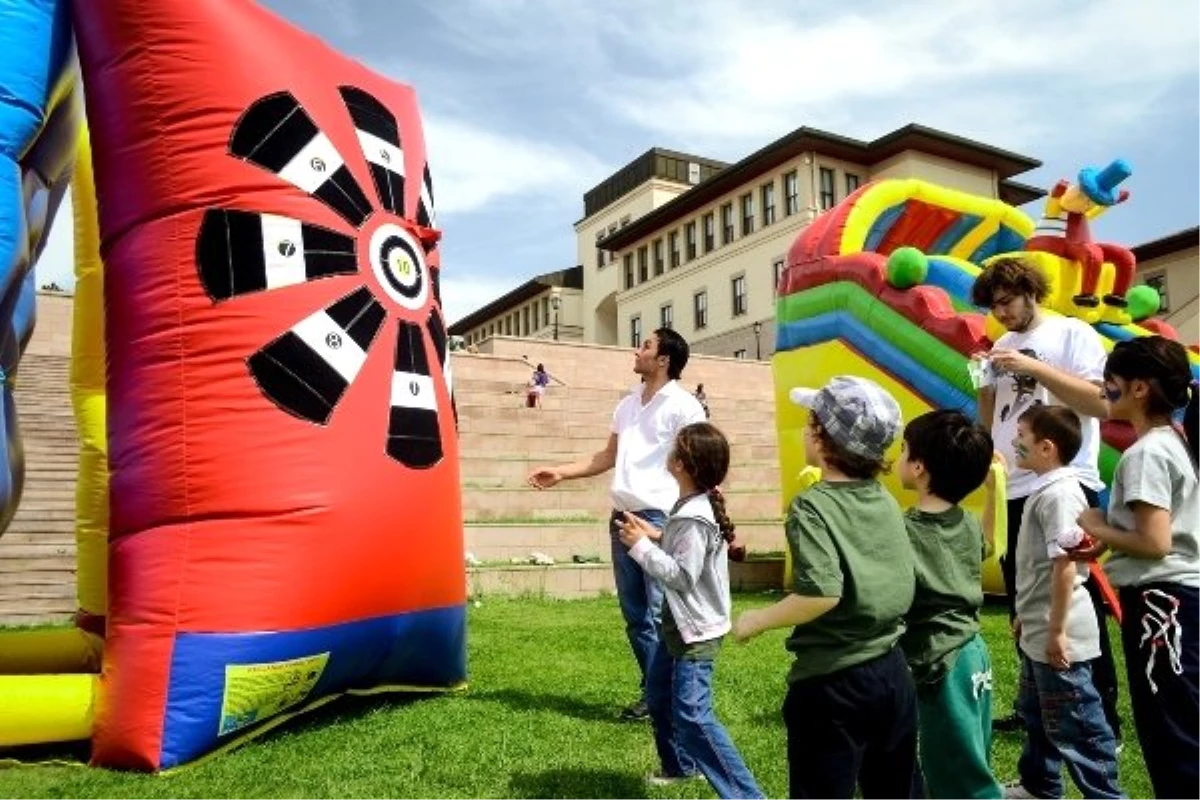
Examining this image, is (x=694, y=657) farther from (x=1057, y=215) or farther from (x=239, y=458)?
(x=1057, y=215)

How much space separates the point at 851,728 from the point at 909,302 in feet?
21.3

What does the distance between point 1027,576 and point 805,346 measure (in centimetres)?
637

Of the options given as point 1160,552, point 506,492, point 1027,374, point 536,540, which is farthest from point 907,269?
point 1160,552

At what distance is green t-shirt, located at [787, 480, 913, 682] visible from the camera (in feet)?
8.29

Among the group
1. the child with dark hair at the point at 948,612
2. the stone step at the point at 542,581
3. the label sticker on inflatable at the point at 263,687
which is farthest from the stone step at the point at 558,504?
the child with dark hair at the point at 948,612

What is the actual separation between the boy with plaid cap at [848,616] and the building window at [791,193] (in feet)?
114

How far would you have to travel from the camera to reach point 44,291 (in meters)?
21.5

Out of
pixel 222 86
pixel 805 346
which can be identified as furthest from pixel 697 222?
pixel 222 86

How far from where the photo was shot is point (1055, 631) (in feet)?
10.4

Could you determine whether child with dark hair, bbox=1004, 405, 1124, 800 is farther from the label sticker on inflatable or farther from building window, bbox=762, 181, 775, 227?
building window, bbox=762, 181, 775, 227

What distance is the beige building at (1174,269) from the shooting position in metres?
31.0

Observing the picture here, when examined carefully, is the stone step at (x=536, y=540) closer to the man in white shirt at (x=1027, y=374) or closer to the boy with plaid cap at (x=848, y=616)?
the man in white shirt at (x=1027, y=374)

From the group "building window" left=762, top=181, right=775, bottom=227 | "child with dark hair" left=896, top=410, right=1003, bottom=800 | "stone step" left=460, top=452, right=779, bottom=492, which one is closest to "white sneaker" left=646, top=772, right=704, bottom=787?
"child with dark hair" left=896, top=410, right=1003, bottom=800

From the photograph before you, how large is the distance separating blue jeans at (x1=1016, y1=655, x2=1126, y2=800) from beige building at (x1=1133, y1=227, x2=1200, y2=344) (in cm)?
3091
